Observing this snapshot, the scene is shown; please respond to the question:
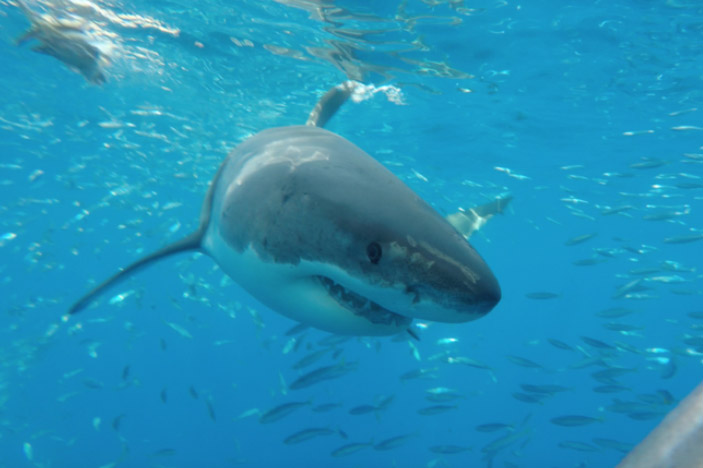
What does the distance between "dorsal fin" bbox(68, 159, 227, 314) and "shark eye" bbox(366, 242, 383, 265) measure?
210cm

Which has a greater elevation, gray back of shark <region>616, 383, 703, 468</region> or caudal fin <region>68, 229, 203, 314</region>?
gray back of shark <region>616, 383, 703, 468</region>

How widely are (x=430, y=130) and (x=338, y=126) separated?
3625mm

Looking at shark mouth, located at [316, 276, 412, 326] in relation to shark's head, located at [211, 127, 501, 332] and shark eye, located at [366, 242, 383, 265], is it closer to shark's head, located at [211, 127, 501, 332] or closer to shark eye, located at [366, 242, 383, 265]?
shark's head, located at [211, 127, 501, 332]

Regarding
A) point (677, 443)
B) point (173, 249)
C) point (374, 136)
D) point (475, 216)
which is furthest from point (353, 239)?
point (374, 136)

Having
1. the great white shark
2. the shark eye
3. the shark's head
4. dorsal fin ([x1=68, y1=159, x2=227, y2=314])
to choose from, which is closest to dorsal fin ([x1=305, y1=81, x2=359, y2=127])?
dorsal fin ([x1=68, y1=159, x2=227, y2=314])

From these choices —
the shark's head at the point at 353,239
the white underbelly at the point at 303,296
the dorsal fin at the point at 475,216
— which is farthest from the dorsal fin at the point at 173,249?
the dorsal fin at the point at 475,216

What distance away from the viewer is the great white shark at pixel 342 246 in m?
1.77

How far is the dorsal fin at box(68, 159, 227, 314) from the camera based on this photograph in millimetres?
3752

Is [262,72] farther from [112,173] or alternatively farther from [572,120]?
[112,173]

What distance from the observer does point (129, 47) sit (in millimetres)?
14469

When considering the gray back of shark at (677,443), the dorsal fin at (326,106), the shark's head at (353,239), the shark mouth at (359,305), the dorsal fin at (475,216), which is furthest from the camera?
the dorsal fin at (475,216)

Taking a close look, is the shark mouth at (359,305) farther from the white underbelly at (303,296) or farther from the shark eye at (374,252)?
the shark eye at (374,252)

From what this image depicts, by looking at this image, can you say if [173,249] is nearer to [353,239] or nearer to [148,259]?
[148,259]

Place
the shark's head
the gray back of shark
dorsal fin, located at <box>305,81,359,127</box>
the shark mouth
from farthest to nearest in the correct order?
dorsal fin, located at <box>305,81,359,127</box> → the shark mouth → the shark's head → the gray back of shark
